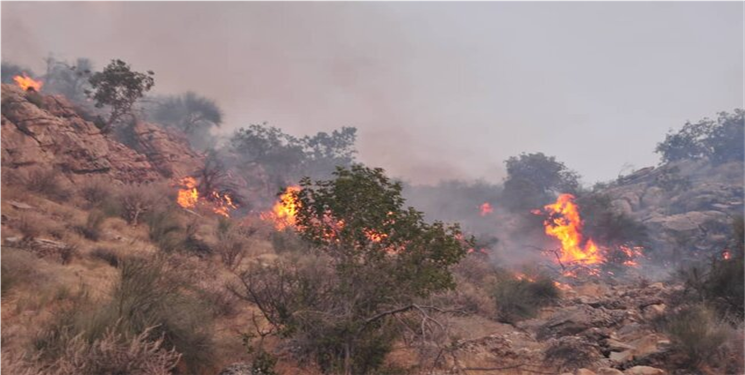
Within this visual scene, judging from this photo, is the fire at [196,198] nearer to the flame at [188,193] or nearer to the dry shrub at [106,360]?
the flame at [188,193]

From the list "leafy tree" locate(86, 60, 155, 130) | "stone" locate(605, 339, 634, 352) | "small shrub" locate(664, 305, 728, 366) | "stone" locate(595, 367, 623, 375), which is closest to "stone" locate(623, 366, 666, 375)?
"stone" locate(595, 367, 623, 375)

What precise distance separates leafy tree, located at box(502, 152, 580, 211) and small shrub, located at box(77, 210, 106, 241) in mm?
62337

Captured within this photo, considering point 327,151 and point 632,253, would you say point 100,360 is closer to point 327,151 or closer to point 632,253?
point 632,253

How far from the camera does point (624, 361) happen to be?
8.27 metres

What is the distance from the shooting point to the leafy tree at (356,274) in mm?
6723

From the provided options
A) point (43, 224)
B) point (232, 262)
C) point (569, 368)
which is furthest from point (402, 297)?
point (43, 224)

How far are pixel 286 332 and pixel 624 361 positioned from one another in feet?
22.5

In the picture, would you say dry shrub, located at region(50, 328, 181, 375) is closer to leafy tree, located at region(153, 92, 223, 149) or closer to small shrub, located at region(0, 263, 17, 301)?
small shrub, located at region(0, 263, 17, 301)

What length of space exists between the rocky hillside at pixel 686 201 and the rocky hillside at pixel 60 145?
55008 mm

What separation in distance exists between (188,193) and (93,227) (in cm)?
1921

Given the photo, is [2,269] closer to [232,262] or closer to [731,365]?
[232,262]

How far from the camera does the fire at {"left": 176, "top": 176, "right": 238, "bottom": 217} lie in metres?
32.9

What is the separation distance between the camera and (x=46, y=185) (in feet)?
69.2

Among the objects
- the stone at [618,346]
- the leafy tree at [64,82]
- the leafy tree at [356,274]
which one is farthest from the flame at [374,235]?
the leafy tree at [64,82]
